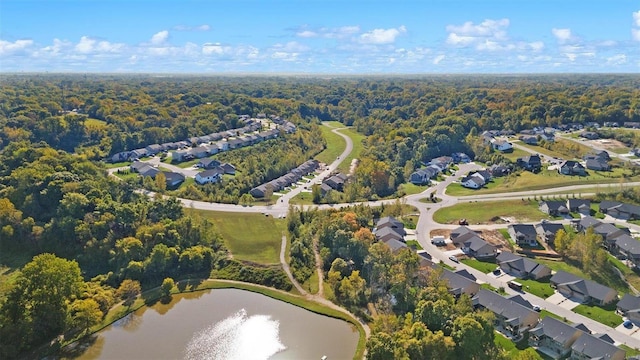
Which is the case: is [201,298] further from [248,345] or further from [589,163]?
[589,163]

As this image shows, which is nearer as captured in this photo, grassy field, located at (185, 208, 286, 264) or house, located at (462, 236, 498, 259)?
house, located at (462, 236, 498, 259)

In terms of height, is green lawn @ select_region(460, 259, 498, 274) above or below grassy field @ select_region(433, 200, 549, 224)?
below

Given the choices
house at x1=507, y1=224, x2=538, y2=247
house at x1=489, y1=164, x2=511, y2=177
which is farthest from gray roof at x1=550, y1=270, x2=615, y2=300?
house at x1=489, y1=164, x2=511, y2=177

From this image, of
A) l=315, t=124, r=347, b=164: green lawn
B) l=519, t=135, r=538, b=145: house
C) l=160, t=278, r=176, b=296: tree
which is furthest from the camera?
l=519, t=135, r=538, b=145: house

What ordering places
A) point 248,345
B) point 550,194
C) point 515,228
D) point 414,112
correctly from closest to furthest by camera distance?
point 248,345
point 515,228
point 550,194
point 414,112

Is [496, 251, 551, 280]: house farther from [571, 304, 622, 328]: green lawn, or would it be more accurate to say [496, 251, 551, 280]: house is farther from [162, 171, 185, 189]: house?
[162, 171, 185, 189]: house

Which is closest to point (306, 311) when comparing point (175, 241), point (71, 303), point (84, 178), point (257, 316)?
point (257, 316)

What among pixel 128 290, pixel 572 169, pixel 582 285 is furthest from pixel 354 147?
pixel 128 290
